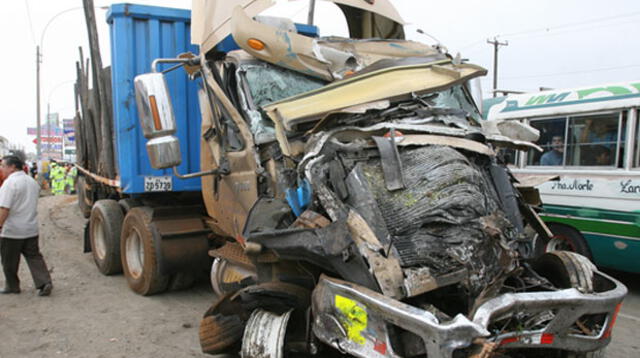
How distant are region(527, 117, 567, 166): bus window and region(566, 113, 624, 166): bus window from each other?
13cm

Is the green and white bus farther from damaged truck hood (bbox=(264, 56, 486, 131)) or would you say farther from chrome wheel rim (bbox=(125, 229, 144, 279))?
chrome wheel rim (bbox=(125, 229, 144, 279))

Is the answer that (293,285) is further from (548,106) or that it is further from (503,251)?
(548,106)

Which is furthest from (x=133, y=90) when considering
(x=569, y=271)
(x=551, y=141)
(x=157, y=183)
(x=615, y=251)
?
(x=615, y=251)

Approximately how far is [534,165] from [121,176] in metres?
5.75

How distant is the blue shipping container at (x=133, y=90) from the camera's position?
219 inches

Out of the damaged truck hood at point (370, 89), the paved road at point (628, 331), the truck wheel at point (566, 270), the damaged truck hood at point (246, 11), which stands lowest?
the paved road at point (628, 331)

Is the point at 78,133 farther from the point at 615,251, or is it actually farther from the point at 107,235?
the point at 615,251

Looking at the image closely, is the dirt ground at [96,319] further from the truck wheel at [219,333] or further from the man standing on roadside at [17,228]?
the truck wheel at [219,333]

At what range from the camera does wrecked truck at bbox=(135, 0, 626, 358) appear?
2572 millimetres

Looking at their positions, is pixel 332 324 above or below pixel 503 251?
below

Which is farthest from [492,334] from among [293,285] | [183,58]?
[183,58]

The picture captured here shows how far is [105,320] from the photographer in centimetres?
498

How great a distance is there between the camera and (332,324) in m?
2.71

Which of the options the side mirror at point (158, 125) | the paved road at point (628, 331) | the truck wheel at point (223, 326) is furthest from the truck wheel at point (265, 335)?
the paved road at point (628, 331)
